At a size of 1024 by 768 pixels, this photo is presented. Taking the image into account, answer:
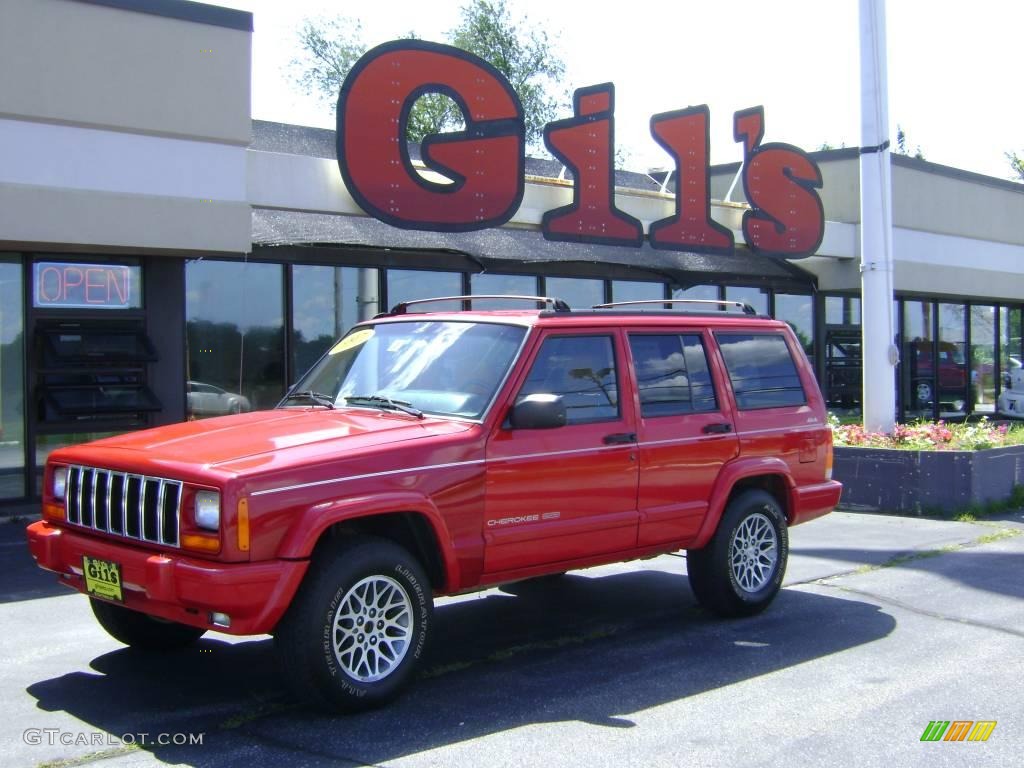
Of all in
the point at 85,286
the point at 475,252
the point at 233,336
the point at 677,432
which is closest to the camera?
the point at 677,432

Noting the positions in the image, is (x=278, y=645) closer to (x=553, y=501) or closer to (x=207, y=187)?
(x=553, y=501)

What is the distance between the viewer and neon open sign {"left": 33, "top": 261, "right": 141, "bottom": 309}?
11031mm

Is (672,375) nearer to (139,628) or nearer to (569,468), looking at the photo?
(569,468)

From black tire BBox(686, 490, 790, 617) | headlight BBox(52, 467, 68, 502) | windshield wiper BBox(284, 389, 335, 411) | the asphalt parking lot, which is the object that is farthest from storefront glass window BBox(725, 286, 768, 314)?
headlight BBox(52, 467, 68, 502)

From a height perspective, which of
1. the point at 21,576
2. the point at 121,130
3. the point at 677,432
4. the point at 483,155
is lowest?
the point at 21,576

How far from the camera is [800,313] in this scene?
65.4 feet

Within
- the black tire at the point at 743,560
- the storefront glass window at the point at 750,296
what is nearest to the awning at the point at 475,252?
the storefront glass window at the point at 750,296

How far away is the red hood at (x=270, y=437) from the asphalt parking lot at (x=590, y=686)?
3.96 ft

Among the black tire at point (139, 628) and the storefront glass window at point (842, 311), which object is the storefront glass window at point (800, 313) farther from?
the black tire at point (139, 628)

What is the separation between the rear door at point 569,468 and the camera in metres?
5.73

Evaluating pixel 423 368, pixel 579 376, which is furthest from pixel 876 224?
pixel 423 368

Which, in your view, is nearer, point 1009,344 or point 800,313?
point 800,313

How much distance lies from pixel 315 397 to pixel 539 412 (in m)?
1.47

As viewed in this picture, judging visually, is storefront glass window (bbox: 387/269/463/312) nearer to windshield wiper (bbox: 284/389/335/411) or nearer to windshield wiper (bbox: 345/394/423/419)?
windshield wiper (bbox: 284/389/335/411)
